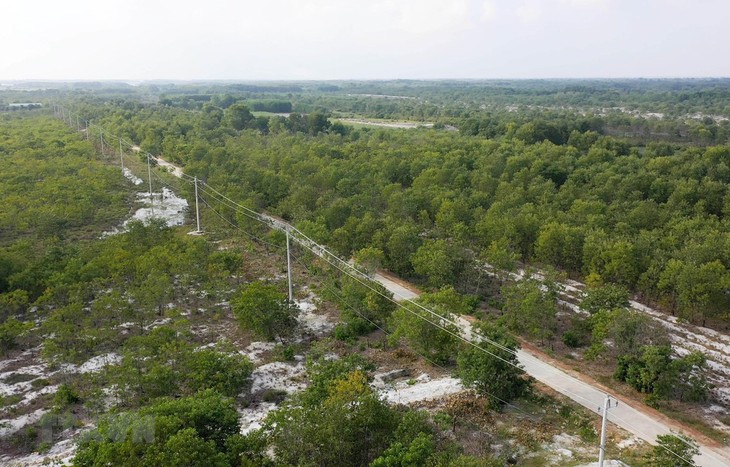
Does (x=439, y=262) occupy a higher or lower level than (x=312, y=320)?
higher

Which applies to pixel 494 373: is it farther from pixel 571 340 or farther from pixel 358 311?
pixel 358 311

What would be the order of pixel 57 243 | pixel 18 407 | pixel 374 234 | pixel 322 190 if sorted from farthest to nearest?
pixel 322 190 → pixel 57 243 → pixel 374 234 → pixel 18 407

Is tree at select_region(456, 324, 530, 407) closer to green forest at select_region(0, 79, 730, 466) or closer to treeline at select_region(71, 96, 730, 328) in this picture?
green forest at select_region(0, 79, 730, 466)

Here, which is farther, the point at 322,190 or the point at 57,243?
the point at 322,190

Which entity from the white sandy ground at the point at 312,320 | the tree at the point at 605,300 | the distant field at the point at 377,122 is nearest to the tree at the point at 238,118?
the distant field at the point at 377,122

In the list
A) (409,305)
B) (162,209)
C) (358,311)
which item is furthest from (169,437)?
(162,209)

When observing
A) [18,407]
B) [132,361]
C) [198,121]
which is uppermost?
[198,121]

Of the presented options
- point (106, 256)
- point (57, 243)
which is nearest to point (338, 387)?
point (106, 256)

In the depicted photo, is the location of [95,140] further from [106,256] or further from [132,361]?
[132,361]
